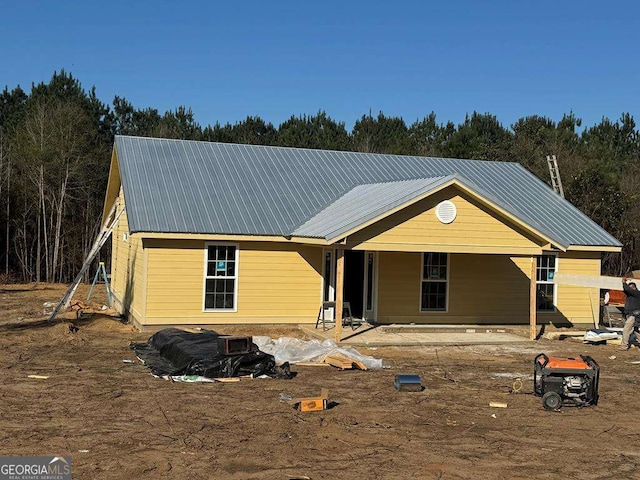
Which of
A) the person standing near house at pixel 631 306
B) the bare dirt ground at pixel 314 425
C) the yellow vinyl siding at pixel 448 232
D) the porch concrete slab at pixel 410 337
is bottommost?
the bare dirt ground at pixel 314 425

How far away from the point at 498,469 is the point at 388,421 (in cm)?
222

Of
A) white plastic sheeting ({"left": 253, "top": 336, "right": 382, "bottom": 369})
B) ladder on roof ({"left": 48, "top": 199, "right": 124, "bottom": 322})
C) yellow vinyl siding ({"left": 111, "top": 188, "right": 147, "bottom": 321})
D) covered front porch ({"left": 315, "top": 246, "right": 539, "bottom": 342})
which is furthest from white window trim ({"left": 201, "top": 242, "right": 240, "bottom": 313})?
white plastic sheeting ({"left": 253, "top": 336, "right": 382, "bottom": 369})

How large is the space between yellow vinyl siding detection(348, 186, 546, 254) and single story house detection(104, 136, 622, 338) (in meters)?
0.03

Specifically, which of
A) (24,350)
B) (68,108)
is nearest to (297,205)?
(24,350)

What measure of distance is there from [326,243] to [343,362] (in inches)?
128

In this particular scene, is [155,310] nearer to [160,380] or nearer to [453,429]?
[160,380]

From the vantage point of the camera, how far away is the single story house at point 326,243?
57.0 ft

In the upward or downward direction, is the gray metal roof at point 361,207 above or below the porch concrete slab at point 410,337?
above

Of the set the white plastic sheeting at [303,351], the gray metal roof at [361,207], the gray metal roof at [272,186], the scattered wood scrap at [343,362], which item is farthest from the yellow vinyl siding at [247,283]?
the scattered wood scrap at [343,362]

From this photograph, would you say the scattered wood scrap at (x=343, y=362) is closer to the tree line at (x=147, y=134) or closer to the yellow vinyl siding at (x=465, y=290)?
the yellow vinyl siding at (x=465, y=290)

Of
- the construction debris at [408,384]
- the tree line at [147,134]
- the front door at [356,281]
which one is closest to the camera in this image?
the construction debris at [408,384]

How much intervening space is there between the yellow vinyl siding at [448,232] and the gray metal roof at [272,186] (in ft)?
1.43

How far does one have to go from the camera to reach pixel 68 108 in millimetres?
38812

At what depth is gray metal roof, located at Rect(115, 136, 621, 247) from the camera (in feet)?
61.0
